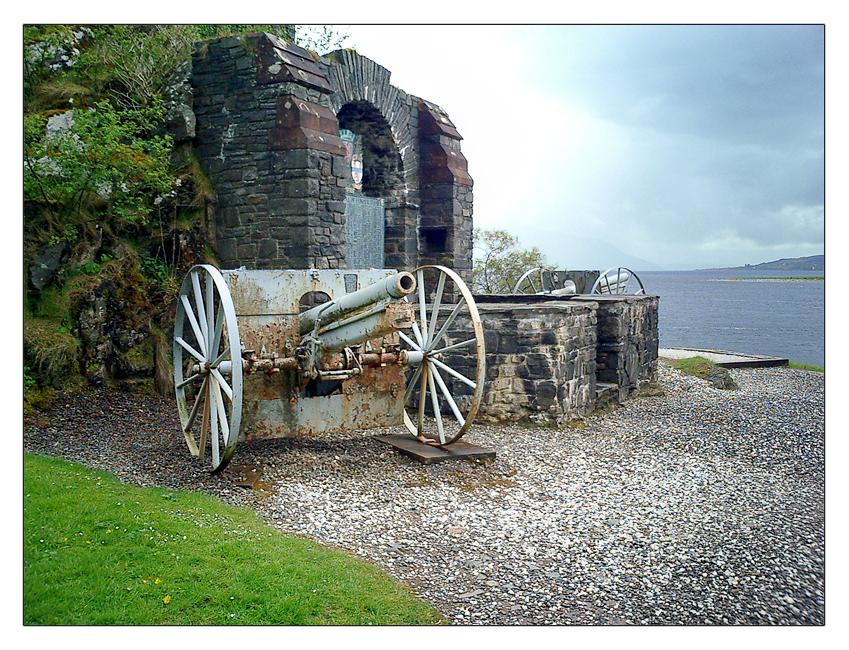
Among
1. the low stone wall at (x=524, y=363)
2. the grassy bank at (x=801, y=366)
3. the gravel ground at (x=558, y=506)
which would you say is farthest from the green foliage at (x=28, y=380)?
the grassy bank at (x=801, y=366)

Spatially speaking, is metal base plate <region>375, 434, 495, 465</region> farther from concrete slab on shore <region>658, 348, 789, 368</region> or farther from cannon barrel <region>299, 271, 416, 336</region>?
concrete slab on shore <region>658, 348, 789, 368</region>

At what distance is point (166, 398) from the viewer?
30.7ft

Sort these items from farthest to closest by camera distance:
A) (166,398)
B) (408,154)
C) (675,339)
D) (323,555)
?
(675,339)
(408,154)
(166,398)
(323,555)

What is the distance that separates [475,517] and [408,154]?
9386 millimetres

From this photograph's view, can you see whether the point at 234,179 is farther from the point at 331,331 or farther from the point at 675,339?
the point at 675,339

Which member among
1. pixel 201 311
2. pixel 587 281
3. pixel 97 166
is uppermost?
pixel 97 166

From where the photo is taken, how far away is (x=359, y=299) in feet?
20.6

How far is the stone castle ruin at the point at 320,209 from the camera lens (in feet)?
28.7

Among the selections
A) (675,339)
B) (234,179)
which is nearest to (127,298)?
(234,179)

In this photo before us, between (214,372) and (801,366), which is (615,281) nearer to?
(801,366)

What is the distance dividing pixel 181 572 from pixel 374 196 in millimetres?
10306

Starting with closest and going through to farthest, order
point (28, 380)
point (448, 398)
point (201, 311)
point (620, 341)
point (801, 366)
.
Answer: point (201, 311)
point (448, 398)
point (28, 380)
point (620, 341)
point (801, 366)

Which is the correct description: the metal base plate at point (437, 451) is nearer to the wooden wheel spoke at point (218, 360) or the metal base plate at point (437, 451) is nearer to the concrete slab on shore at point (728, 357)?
the wooden wheel spoke at point (218, 360)

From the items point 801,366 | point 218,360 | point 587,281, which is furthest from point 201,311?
point 801,366
